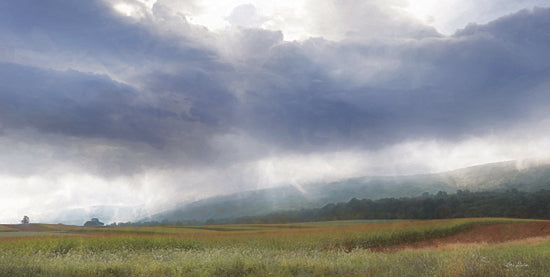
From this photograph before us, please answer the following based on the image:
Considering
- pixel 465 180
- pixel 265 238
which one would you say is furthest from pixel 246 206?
pixel 265 238

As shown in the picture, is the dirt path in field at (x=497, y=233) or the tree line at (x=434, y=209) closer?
the dirt path in field at (x=497, y=233)

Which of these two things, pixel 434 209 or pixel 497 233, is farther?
pixel 434 209

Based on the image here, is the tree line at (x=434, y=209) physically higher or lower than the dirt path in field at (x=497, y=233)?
higher

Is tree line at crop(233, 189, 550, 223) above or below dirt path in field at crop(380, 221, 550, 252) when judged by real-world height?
above

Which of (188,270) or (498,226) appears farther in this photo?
(498,226)

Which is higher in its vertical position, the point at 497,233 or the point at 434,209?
the point at 434,209

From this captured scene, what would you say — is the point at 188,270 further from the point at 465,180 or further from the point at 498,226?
the point at 465,180

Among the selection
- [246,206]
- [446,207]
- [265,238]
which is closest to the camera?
[265,238]

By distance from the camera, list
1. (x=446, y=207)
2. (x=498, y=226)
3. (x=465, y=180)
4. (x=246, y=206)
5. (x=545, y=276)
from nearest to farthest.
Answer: (x=545, y=276) < (x=498, y=226) < (x=446, y=207) < (x=465, y=180) < (x=246, y=206)

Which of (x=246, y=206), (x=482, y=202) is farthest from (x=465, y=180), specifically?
(x=482, y=202)

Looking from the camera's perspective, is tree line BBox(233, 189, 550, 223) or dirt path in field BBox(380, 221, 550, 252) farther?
tree line BBox(233, 189, 550, 223)

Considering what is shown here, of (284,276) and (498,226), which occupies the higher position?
(284,276)

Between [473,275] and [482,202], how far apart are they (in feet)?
197

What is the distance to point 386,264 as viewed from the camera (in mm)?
11656
